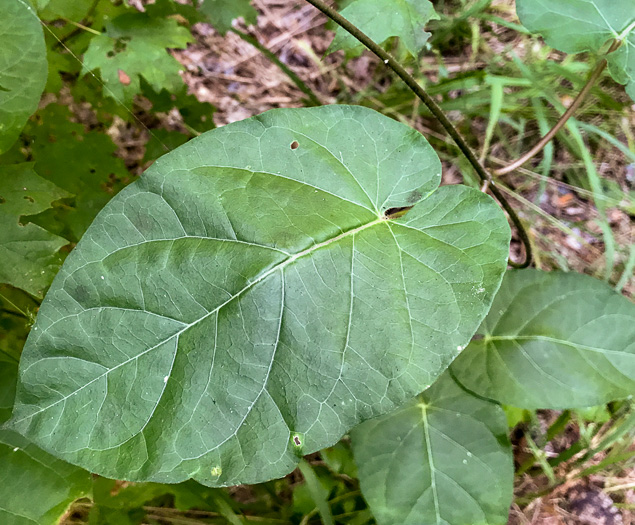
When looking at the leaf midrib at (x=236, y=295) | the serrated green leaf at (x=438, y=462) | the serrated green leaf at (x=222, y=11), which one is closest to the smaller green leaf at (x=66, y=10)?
the serrated green leaf at (x=222, y=11)

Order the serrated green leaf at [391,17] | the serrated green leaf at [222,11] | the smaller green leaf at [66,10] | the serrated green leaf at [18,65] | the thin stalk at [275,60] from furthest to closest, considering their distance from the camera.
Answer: the thin stalk at [275,60], the serrated green leaf at [222,11], the smaller green leaf at [66,10], the serrated green leaf at [391,17], the serrated green leaf at [18,65]

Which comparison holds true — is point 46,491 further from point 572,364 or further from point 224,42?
point 224,42

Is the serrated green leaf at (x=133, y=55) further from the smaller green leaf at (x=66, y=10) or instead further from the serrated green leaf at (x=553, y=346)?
the serrated green leaf at (x=553, y=346)

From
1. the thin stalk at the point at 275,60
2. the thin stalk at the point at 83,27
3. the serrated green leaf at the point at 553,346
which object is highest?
the thin stalk at the point at 83,27

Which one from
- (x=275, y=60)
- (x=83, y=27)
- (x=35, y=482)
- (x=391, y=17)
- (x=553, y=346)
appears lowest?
(x=35, y=482)

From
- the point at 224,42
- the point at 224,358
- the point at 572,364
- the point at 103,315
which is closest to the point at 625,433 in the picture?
the point at 572,364

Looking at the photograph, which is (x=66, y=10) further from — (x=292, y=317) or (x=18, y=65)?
(x=292, y=317)

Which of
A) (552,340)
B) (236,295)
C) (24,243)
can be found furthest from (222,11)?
(552,340)
